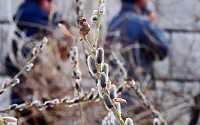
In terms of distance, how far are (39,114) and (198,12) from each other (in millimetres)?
2102

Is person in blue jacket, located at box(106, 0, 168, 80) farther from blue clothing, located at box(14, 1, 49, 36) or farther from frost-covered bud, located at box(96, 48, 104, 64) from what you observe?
frost-covered bud, located at box(96, 48, 104, 64)

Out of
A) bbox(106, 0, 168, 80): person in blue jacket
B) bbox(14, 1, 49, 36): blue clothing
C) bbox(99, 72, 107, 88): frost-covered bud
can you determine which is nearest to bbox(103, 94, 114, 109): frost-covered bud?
bbox(99, 72, 107, 88): frost-covered bud

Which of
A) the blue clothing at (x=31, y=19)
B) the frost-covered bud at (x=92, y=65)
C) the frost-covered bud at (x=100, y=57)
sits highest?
the frost-covered bud at (x=100, y=57)

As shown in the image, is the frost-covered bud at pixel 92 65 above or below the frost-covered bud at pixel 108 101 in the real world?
above

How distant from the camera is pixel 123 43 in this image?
6.50ft

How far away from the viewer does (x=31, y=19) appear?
2.06 meters

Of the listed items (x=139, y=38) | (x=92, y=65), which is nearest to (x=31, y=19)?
(x=139, y=38)

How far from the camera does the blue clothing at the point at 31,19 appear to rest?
2.01 meters

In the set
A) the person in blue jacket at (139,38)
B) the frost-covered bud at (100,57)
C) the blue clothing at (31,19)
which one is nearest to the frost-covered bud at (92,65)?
the frost-covered bud at (100,57)

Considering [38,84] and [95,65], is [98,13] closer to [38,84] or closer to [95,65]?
[95,65]

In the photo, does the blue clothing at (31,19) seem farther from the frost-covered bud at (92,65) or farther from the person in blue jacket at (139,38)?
the frost-covered bud at (92,65)

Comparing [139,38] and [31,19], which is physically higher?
[31,19]

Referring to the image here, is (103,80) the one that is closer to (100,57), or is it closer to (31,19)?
(100,57)

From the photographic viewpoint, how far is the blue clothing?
6.59 ft
